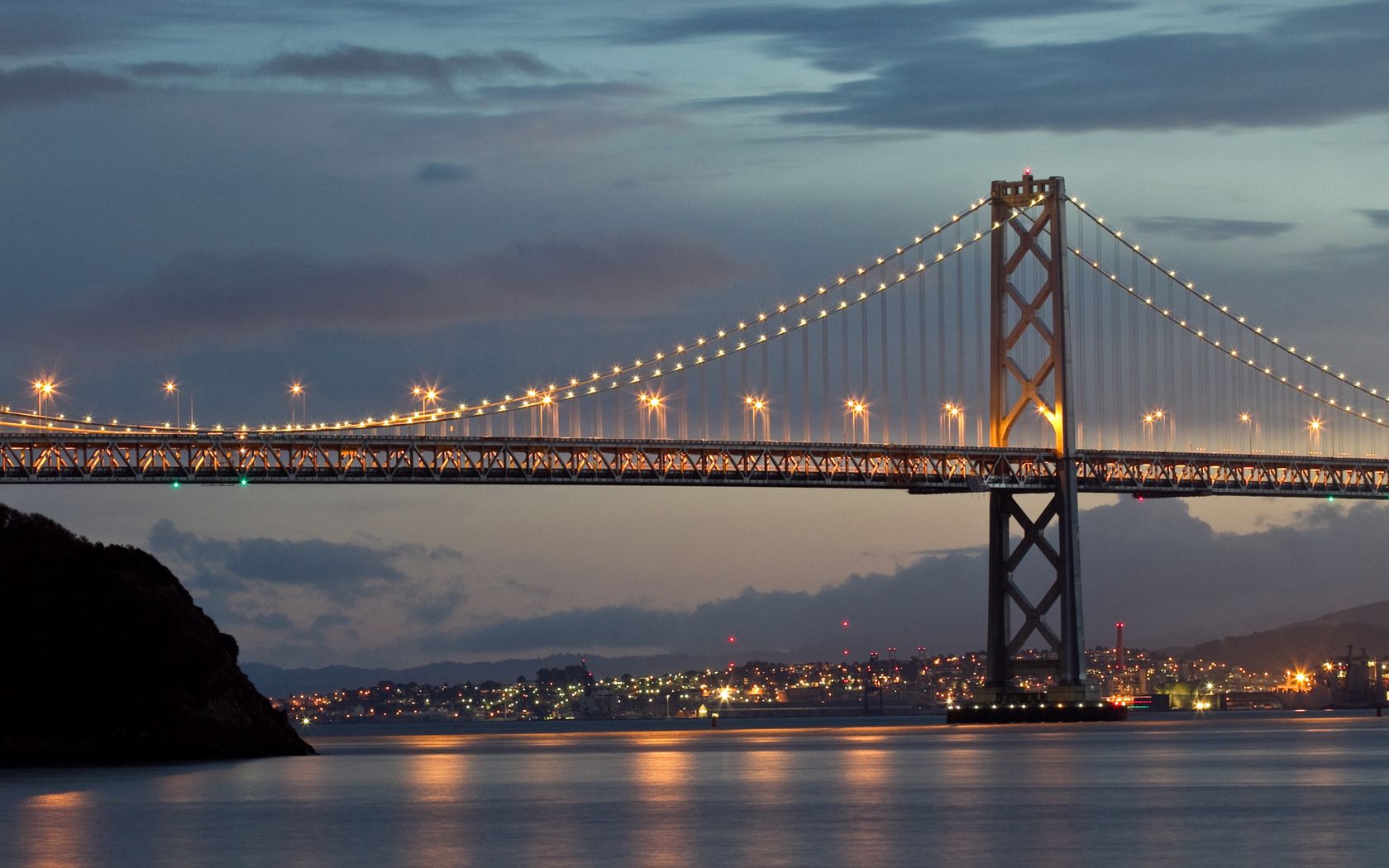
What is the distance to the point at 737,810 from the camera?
41594mm

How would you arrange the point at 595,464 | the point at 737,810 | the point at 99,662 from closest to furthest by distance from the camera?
the point at 737,810
the point at 99,662
the point at 595,464

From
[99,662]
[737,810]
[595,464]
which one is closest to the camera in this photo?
[737,810]

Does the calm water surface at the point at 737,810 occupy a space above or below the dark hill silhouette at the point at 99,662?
below

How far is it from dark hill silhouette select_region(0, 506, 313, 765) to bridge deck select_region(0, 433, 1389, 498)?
801cm

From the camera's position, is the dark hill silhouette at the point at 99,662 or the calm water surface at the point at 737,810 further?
the dark hill silhouette at the point at 99,662

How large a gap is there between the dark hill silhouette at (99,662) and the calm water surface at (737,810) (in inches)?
85.9

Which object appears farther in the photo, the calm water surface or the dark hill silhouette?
the dark hill silhouette

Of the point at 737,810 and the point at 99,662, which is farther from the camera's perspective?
the point at 99,662

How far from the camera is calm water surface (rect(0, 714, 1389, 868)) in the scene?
33.1m

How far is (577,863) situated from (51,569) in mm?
29414

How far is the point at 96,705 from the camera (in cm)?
5734

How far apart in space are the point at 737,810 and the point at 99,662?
1974cm

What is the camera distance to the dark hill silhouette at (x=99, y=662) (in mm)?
56031

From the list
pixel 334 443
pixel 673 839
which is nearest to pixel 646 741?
pixel 334 443
